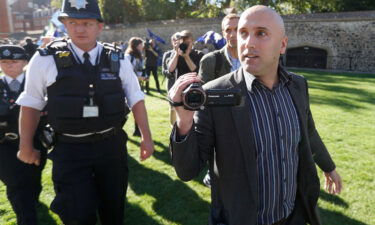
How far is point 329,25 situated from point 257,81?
23.8 m

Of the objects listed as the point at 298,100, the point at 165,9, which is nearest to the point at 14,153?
the point at 298,100

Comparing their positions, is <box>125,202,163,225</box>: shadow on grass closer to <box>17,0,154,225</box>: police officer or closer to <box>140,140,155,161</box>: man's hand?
<box>17,0,154,225</box>: police officer

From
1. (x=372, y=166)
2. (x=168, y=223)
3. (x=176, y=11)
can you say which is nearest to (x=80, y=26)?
(x=168, y=223)

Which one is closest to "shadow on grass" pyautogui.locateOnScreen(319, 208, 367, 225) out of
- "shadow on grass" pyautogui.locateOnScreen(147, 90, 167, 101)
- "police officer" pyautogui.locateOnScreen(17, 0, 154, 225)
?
"police officer" pyautogui.locateOnScreen(17, 0, 154, 225)

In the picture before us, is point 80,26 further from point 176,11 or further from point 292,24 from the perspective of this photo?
point 176,11

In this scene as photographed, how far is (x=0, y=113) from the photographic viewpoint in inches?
127

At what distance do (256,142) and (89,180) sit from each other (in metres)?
1.47

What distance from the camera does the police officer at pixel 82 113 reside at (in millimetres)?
2576

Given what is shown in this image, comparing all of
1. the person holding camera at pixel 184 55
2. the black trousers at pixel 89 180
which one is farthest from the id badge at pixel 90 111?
the person holding camera at pixel 184 55

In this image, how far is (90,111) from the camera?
2621mm

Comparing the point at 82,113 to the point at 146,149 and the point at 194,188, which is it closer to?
the point at 146,149

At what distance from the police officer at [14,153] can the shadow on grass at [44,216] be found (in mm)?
508

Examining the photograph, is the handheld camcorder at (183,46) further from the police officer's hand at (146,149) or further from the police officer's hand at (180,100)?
the police officer's hand at (180,100)

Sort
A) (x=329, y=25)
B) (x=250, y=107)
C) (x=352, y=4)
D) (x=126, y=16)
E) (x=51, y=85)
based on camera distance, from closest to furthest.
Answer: (x=250, y=107)
(x=51, y=85)
(x=329, y=25)
(x=352, y=4)
(x=126, y=16)
